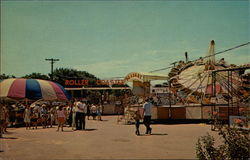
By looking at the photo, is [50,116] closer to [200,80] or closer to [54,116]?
[54,116]

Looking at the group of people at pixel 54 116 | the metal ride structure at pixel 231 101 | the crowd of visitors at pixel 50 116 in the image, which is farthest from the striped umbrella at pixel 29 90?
the metal ride structure at pixel 231 101

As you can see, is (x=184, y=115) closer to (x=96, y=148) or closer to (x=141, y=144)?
(x=141, y=144)

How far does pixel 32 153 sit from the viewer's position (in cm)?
851

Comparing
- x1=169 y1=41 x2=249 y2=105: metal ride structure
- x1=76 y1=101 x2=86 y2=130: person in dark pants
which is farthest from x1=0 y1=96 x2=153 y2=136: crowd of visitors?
x1=169 y1=41 x2=249 y2=105: metal ride structure

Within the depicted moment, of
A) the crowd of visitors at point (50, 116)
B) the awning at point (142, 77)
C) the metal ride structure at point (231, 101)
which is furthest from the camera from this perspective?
the awning at point (142, 77)

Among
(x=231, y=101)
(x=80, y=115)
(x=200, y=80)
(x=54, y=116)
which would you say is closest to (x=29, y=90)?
(x=54, y=116)

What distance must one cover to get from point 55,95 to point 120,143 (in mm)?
12505

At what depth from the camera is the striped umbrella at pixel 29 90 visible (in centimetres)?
1939

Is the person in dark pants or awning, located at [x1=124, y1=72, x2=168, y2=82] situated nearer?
the person in dark pants

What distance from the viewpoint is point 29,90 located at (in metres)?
20.2

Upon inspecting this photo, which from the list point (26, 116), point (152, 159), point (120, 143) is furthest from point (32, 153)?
point (26, 116)

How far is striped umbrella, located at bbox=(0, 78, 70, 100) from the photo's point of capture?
1939cm

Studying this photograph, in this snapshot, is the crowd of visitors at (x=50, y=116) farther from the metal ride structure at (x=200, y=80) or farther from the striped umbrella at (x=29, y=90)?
the metal ride structure at (x=200, y=80)

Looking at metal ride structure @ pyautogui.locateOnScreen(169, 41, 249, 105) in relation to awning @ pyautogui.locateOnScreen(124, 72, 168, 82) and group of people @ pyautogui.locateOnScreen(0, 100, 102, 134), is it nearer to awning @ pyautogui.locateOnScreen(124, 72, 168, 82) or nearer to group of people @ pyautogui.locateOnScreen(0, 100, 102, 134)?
awning @ pyautogui.locateOnScreen(124, 72, 168, 82)
